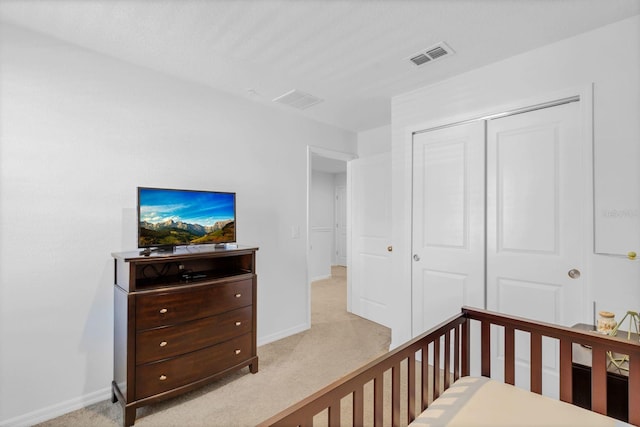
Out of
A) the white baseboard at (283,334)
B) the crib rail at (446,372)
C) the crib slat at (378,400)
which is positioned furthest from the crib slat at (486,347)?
the white baseboard at (283,334)

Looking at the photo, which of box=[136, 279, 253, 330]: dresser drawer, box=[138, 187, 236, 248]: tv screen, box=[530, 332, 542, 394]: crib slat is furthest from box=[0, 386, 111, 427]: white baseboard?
box=[530, 332, 542, 394]: crib slat

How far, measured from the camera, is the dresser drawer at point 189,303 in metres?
1.94

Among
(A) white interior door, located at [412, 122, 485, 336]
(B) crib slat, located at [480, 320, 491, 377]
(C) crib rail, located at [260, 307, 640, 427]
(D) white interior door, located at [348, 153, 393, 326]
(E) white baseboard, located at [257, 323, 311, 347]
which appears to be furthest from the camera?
(D) white interior door, located at [348, 153, 393, 326]

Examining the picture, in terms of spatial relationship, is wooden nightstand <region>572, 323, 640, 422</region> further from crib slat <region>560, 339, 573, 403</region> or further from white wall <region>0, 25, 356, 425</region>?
white wall <region>0, 25, 356, 425</region>

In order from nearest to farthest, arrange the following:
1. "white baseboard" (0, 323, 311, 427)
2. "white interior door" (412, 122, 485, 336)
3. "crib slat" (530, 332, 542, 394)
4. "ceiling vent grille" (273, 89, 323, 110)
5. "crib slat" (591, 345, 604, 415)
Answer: "crib slat" (591, 345, 604, 415)
"crib slat" (530, 332, 542, 394)
"white baseboard" (0, 323, 311, 427)
"white interior door" (412, 122, 485, 336)
"ceiling vent grille" (273, 89, 323, 110)

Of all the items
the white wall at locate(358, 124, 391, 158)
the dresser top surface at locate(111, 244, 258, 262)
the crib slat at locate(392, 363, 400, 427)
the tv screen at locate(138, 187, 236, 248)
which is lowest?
the crib slat at locate(392, 363, 400, 427)

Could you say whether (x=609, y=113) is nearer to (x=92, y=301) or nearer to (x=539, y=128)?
(x=539, y=128)

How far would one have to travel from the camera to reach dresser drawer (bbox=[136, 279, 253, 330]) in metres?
1.94

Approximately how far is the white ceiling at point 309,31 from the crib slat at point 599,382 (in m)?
1.77

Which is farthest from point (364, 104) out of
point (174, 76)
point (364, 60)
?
point (174, 76)

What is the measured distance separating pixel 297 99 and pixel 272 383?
2513mm

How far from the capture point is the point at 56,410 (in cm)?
197

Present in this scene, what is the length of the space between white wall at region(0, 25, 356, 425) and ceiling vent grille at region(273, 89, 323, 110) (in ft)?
2.00

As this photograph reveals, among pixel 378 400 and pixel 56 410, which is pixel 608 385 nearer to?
pixel 378 400
